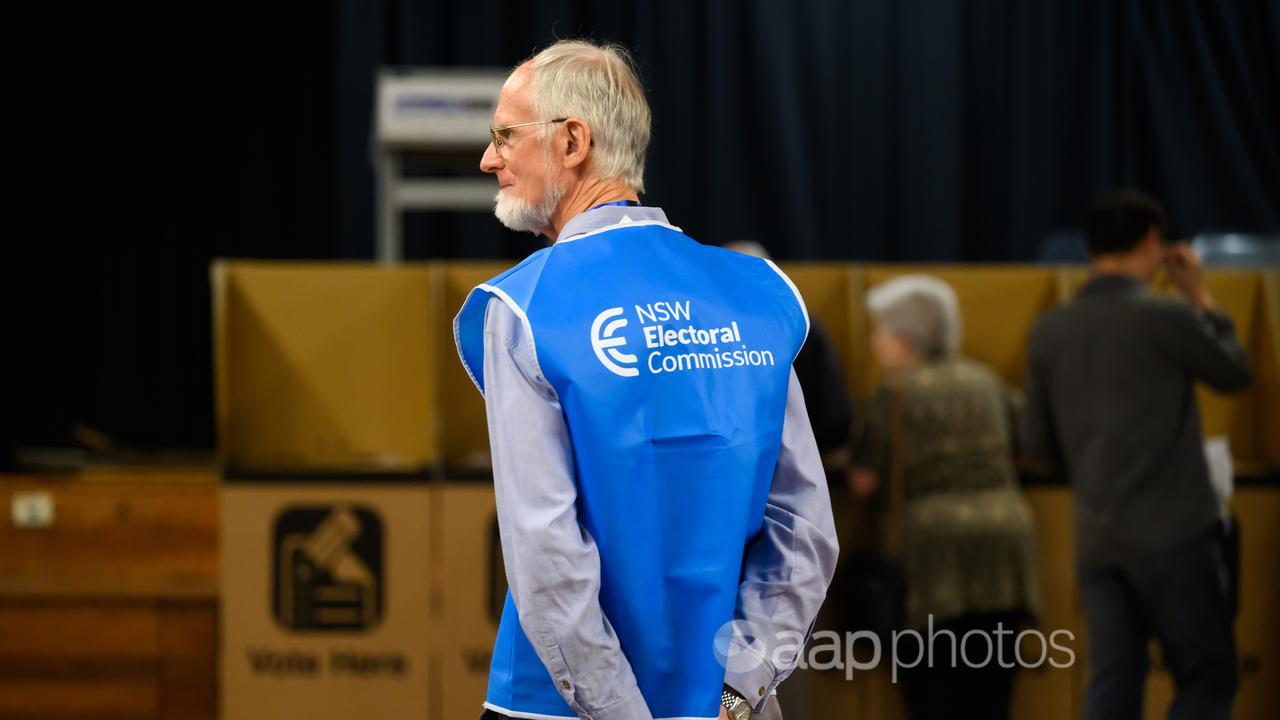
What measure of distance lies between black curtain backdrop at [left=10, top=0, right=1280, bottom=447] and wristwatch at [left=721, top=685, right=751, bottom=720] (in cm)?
463

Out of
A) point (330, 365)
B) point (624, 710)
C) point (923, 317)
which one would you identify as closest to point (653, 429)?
point (624, 710)

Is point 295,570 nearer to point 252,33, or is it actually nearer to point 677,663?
point 677,663

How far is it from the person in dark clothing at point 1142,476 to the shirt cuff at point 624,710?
1.74m

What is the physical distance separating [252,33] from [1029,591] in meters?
4.23

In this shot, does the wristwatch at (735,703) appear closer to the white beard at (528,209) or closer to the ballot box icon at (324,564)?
the white beard at (528,209)

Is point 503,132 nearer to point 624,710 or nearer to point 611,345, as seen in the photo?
point 611,345

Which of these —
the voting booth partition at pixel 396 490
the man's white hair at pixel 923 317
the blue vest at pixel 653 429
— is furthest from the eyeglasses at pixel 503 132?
the voting booth partition at pixel 396 490

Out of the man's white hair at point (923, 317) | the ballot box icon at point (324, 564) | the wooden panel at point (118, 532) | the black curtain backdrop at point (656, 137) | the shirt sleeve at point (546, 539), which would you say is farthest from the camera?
the black curtain backdrop at point (656, 137)

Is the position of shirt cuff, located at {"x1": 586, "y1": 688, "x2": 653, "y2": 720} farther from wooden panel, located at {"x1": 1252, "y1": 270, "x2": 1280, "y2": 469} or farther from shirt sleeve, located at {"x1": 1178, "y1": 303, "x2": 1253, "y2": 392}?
wooden panel, located at {"x1": 1252, "y1": 270, "x2": 1280, "y2": 469}

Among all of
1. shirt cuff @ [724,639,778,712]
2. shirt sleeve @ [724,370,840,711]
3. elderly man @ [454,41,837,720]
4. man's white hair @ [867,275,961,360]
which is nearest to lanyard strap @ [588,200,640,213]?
elderly man @ [454,41,837,720]

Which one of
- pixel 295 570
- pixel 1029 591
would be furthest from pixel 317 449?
pixel 1029 591

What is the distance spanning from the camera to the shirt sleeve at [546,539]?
46.1 inches

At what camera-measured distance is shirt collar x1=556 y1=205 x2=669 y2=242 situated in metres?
1.29

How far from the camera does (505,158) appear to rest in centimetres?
133
